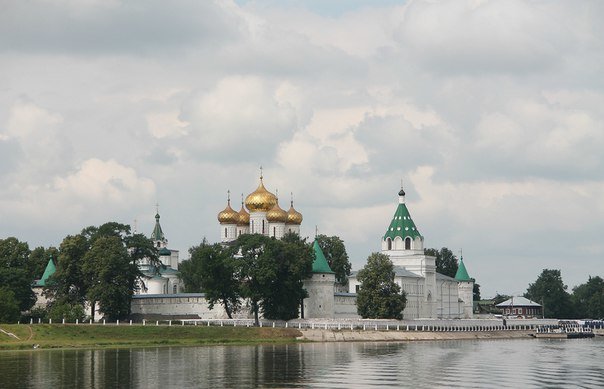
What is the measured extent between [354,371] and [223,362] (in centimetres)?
942

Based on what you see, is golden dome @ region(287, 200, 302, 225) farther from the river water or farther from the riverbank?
the river water

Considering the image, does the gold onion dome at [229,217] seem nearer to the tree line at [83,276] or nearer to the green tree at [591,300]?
the tree line at [83,276]

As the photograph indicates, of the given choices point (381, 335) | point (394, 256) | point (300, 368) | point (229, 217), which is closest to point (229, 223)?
point (229, 217)

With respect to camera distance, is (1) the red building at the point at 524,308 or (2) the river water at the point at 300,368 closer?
(2) the river water at the point at 300,368

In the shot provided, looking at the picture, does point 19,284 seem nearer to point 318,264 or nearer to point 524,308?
point 318,264

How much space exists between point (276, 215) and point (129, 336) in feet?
137

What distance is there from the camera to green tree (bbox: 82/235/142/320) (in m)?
94.4

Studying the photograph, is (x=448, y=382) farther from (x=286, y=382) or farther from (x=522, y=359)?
(x=522, y=359)

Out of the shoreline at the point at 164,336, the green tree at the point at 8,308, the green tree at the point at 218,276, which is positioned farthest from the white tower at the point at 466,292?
the green tree at the point at 8,308

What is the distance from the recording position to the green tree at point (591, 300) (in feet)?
500

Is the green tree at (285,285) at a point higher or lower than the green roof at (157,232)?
lower

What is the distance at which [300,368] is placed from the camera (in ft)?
186

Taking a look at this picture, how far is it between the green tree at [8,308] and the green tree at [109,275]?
667cm

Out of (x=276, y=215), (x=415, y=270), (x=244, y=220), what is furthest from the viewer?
(x=244, y=220)
